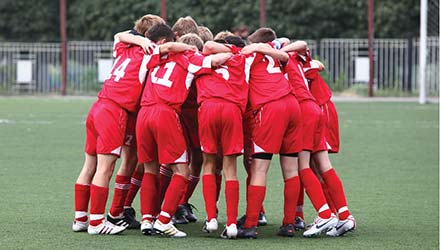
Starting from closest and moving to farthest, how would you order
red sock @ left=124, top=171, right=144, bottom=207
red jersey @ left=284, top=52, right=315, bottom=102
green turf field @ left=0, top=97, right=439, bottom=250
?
green turf field @ left=0, top=97, right=439, bottom=250
red jersey @ left=284, top=52, right=315, bottom=102
red sock @ left=124, top=171, right=144, bottom=207

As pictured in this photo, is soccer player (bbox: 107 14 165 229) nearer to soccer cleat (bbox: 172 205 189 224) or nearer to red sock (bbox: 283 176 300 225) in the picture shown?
soccer cleat (bbox: 172 205 189 224)

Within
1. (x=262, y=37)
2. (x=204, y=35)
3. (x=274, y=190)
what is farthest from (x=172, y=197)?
(x=274, y=190)

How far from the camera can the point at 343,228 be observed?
345 inches

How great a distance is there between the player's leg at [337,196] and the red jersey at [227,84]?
2.87 feet

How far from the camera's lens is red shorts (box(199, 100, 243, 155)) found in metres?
8.52

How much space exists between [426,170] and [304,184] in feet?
17.2

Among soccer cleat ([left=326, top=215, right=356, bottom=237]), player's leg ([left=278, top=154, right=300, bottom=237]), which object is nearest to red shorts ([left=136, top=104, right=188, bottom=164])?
player's leg ([left=278, top=154, right=300, bottom=237])

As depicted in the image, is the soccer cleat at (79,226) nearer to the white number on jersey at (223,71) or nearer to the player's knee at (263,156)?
the player's knee at (263,156)

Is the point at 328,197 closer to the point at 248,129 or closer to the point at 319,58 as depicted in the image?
the point at 248,129

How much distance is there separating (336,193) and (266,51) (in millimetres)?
1276

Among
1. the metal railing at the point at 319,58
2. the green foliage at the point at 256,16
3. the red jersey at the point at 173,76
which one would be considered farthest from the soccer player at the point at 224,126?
the green foliage at the point at 256,16

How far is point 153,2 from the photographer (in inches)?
1655

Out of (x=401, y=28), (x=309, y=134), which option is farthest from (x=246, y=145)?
(x=401, y=28)

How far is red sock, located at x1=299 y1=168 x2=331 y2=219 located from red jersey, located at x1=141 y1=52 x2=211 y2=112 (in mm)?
1135
